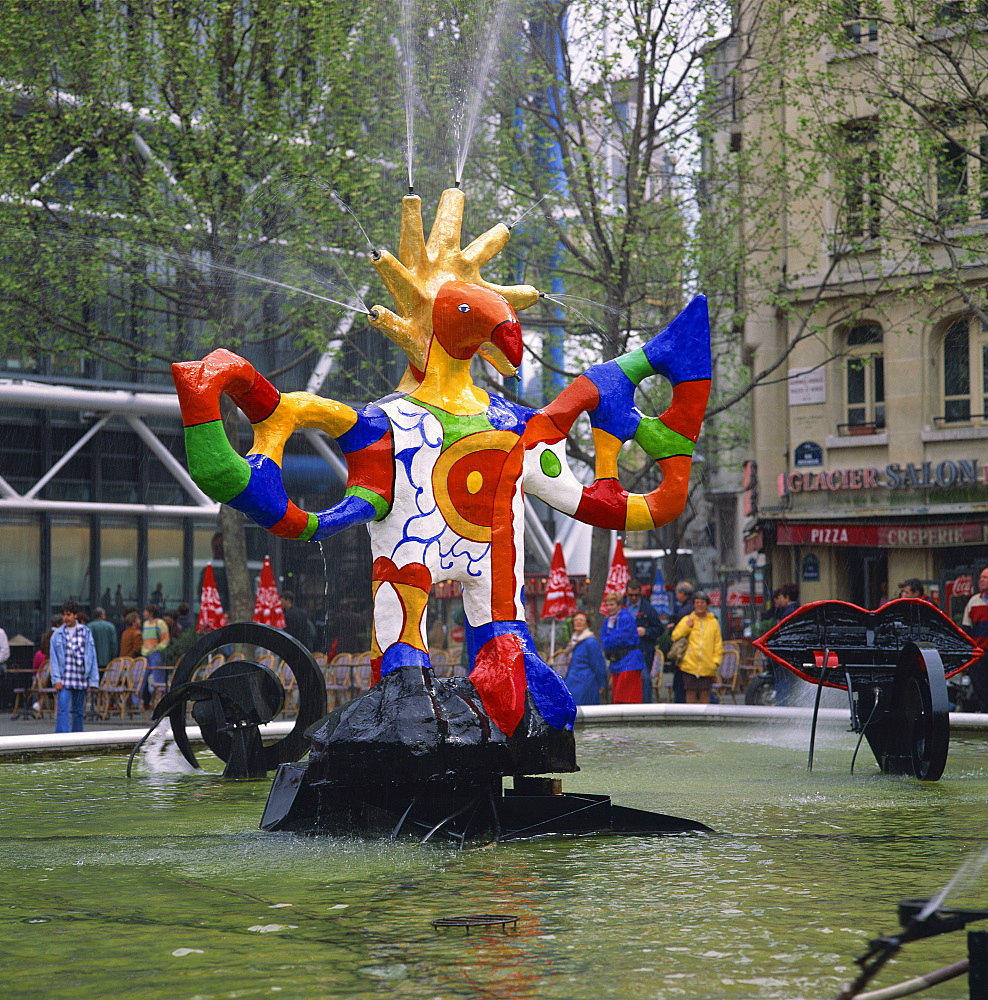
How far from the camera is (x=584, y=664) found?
14.1 m

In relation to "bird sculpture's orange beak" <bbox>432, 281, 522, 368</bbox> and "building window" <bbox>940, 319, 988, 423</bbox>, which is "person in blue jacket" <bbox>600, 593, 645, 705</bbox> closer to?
"bird sculpture's orange beak" <bbox>432, 281, 522, 368</bbox>

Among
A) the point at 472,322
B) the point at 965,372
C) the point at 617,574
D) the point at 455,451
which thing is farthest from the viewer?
the point at 965,372

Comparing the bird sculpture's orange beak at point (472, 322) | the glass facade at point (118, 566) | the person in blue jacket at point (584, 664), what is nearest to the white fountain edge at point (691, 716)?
the person in blue jacket at point (584, 664)

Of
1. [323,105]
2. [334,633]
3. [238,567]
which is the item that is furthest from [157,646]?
[323,105]

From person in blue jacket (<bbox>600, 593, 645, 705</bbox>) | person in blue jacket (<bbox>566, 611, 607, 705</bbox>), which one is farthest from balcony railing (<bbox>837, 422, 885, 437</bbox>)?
person in blue jacket (<bbox>566, 611, 607, 705</bbox>)

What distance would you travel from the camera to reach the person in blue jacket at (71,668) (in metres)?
14.8

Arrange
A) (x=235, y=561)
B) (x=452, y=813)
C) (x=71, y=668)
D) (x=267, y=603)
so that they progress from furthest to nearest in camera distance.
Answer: (x=235, y=561) < (x=267, y=603) < (x=71, y=668) < (x=452, y=813)

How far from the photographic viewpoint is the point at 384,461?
7879 mm

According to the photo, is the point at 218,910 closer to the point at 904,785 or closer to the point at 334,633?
the point at 904,785

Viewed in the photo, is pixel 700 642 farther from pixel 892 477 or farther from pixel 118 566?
pixel 118 566

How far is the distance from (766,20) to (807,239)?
6.59 metres

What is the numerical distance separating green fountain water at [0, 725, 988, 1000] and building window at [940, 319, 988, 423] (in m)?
16.9

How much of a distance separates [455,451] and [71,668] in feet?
26.9

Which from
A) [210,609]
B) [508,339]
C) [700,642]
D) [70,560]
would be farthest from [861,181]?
[70,560]
